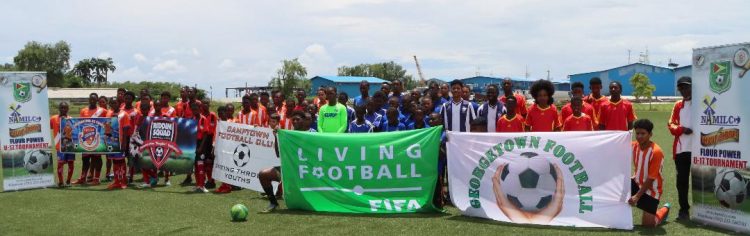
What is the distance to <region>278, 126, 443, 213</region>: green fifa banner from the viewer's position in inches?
336

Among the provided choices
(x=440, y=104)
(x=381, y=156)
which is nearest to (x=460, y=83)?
(x=440, y=104)

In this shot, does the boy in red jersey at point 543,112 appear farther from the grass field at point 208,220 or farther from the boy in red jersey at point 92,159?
the boy in red jersey at point 92,159

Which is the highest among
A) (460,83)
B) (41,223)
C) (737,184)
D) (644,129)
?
(460,83)

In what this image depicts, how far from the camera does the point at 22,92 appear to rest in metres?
12.1

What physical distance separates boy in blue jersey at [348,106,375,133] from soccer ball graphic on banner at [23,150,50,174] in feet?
21.2

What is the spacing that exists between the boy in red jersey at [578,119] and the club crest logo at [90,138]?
8.73m

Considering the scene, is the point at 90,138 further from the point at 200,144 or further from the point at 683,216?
the point at 683,216

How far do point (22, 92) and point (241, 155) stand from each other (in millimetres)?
4871

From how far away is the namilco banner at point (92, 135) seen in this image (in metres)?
12.1

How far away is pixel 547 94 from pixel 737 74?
8.41 feet

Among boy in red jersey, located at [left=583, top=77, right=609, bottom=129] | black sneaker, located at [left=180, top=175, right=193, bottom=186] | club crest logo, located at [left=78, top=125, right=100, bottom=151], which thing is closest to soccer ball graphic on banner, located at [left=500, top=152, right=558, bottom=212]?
boy in red jersey, located at [left=583, top=77, right=609, bottom=129]

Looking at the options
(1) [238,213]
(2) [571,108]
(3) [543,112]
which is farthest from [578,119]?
(1) [238,213]

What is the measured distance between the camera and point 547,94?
9.27 metres

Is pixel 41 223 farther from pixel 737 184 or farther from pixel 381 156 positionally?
pixel 737 184
